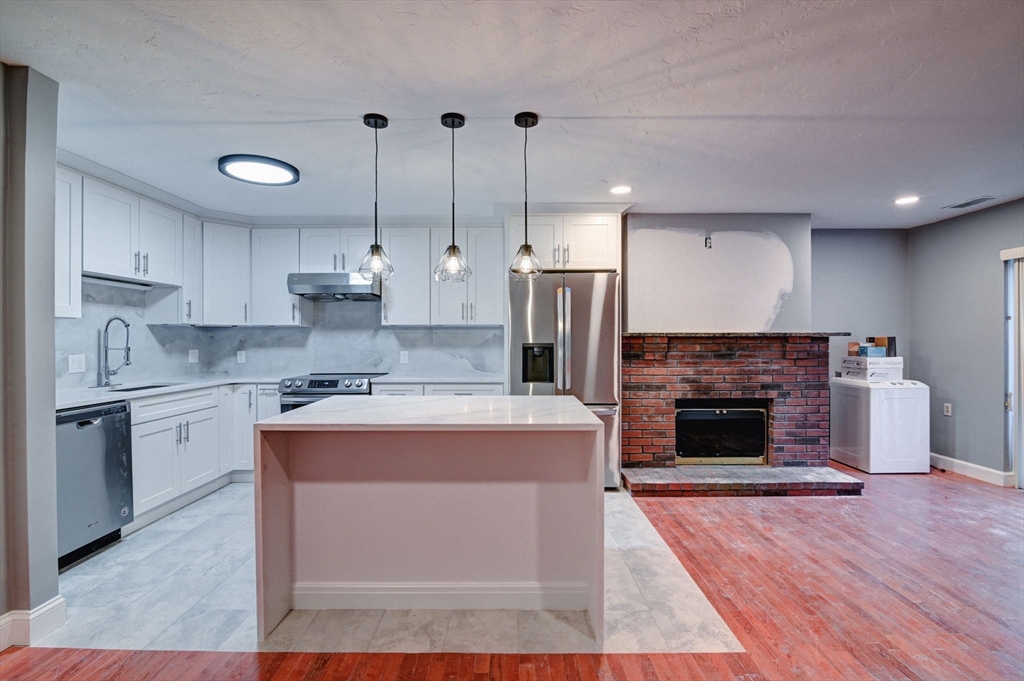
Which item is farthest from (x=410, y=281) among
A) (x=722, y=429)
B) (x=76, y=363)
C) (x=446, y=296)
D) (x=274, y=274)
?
(x=722, y=429)

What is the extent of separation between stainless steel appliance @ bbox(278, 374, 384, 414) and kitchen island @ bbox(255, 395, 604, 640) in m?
1.92

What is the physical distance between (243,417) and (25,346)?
2.34 metres

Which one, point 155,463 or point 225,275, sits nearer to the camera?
point 155,463

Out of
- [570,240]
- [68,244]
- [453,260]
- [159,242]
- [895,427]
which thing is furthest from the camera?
[895,427]

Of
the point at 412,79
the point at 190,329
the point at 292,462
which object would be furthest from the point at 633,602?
the point at 190,329

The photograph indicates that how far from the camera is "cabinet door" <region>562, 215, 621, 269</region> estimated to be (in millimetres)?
4055

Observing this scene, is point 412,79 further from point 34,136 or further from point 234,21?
point 34,136

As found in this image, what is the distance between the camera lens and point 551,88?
212 cm

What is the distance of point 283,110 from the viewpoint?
7.66 feet

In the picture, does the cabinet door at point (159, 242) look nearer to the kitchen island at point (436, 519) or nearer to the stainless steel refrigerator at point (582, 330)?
the kitchen island at point (436, 519)

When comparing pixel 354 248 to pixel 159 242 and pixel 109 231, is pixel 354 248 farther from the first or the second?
pixel 109 231

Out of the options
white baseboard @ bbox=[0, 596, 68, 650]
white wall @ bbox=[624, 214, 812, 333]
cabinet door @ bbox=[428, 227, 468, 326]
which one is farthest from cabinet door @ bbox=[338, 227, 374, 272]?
white baseboard @ bbox=[0, 596, 68, 650]

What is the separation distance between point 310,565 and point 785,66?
2.96 metres

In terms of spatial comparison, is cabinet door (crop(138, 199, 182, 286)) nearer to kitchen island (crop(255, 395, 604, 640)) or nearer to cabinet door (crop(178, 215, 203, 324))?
cabinet door (crop(178, 215, 203, 324))
